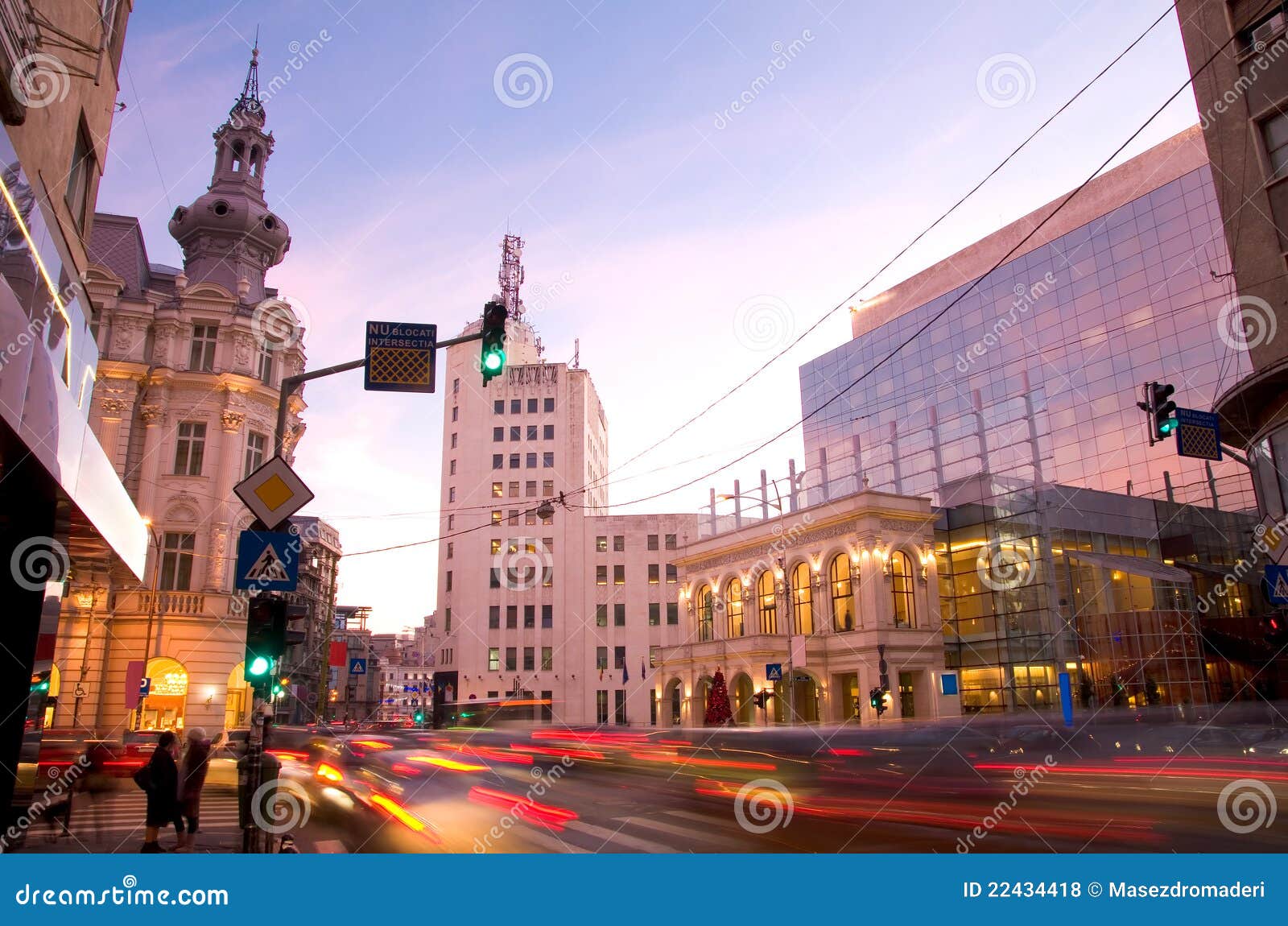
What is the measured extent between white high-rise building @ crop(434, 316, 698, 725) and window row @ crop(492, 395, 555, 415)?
0.11 m

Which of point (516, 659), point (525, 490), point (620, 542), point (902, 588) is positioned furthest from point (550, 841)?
point (525, 490)

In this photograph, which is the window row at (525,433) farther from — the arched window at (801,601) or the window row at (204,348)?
the window row at (204,348)

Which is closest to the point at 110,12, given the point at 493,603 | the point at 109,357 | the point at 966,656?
the point at 109,357

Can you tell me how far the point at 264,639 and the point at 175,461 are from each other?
31971mm

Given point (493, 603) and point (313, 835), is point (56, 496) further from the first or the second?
point (493, 603)

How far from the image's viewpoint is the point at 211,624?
36.1 meters

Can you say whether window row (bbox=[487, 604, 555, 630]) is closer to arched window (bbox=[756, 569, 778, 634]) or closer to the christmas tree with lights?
arched window (bbox=[756, 569, 778, 634])

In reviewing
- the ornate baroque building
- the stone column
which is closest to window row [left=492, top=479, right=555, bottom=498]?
the ornate baroque building

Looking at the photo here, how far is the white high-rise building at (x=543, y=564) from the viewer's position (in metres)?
73.3

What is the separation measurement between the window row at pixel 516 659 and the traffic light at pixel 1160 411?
2445 inches

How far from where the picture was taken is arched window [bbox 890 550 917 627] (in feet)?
154

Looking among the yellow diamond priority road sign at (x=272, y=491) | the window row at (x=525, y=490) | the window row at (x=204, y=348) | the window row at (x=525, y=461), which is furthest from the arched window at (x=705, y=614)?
the yellow diamond priority road sign at (x=272, y=491)

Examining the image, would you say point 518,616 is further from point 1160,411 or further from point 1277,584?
point 1160,411

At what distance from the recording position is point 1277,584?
1781 centimetres
